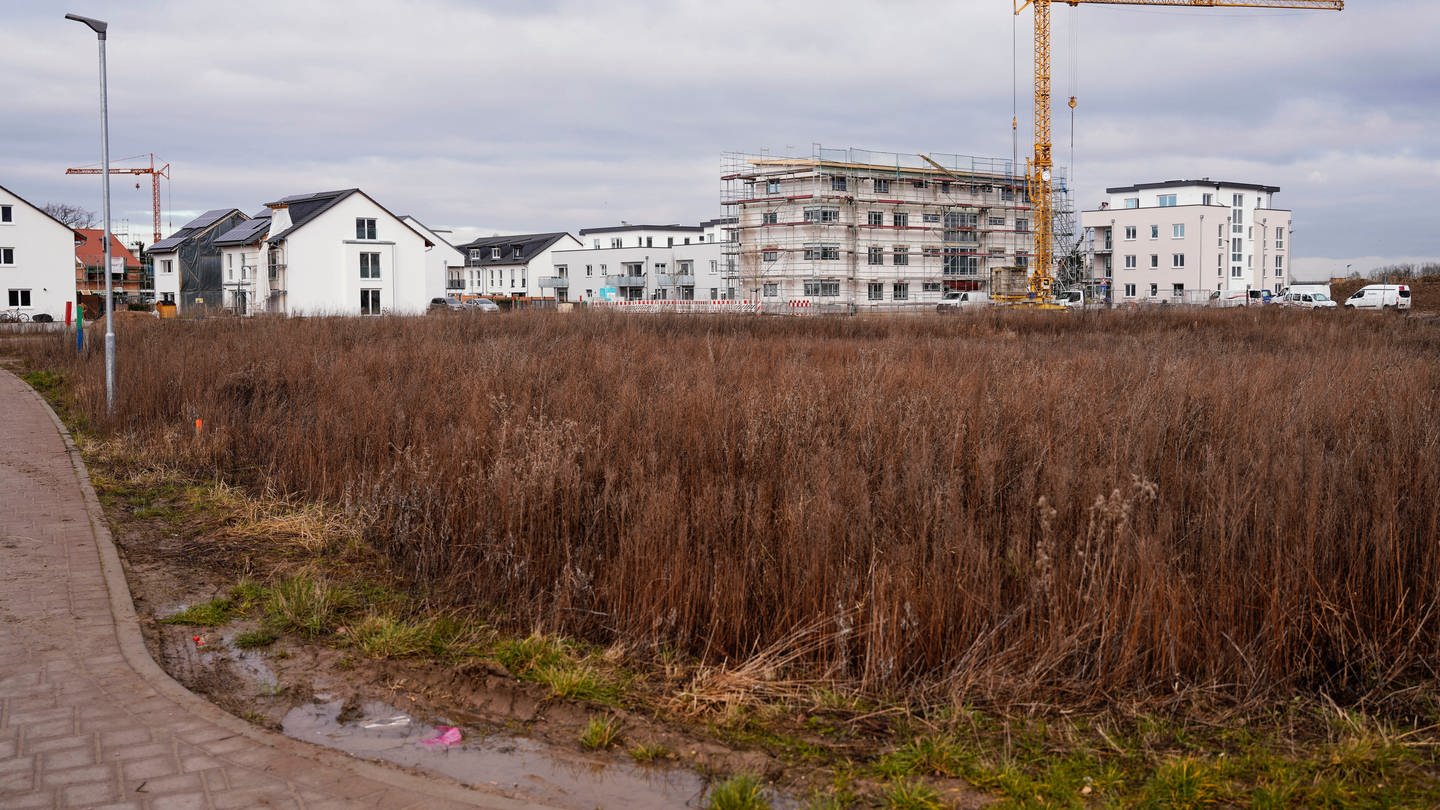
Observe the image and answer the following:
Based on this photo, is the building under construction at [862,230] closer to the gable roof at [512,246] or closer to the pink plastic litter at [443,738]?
the gable roof at [512,246]

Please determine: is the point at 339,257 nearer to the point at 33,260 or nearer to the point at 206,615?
the point at 33,260

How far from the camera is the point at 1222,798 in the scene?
14.2ft

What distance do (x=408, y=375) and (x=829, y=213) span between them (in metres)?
67.7

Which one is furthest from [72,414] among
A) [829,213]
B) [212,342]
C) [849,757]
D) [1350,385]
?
[829,213]

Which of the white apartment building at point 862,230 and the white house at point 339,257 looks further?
the white apartment building at point 862,230

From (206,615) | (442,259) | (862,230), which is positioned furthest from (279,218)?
(206,615)

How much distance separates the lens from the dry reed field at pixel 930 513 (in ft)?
18.4

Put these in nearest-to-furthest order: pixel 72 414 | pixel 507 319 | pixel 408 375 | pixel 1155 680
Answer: pixel 1155 680, pixel 408 375, pixel 72 414, pixel 507 319

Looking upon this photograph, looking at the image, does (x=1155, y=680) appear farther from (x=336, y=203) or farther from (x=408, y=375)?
(x=336, y=203)

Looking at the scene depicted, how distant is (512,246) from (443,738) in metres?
106

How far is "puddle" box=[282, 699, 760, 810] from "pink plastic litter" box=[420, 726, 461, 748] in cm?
1

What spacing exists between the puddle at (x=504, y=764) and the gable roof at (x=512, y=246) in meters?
101

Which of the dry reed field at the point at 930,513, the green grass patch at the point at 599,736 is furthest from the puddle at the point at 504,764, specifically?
the dry reed field at the point at 930,513

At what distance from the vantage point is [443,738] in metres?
4.97
